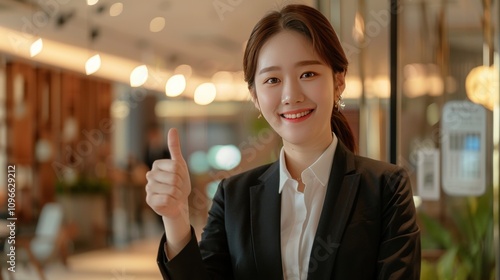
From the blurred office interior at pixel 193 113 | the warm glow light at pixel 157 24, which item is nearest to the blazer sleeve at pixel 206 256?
the blurred office interior at pixel 193 113

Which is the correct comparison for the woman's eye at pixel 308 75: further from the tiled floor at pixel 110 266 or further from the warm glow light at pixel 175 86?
the tiled floor at pixel 110 266

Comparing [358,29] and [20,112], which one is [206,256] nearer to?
[358,29]

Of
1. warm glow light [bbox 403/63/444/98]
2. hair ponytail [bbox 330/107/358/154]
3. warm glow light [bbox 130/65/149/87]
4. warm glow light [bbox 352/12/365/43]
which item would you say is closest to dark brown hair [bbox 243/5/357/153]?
hair ponytail [bbox 330/107/358/154]

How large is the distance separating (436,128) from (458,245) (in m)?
0.63

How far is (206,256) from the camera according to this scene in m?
1.31

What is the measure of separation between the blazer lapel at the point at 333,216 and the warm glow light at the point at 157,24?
4510 mm

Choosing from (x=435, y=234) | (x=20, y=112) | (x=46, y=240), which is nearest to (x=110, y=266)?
(x=46, y=240)

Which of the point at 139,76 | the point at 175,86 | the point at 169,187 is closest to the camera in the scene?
the point at 169,187

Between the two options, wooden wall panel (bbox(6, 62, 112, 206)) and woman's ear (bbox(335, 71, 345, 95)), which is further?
wooden wall panel (bbox(6, 62, 112, 206))

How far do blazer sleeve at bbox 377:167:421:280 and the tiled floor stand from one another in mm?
4462

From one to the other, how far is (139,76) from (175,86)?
0.79 metres

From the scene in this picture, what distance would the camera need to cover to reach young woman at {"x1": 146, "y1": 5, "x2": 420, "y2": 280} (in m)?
1.20

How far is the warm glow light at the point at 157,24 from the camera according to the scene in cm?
567

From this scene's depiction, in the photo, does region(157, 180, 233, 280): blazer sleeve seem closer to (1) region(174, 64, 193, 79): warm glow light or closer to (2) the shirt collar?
(2) the shirt collar
